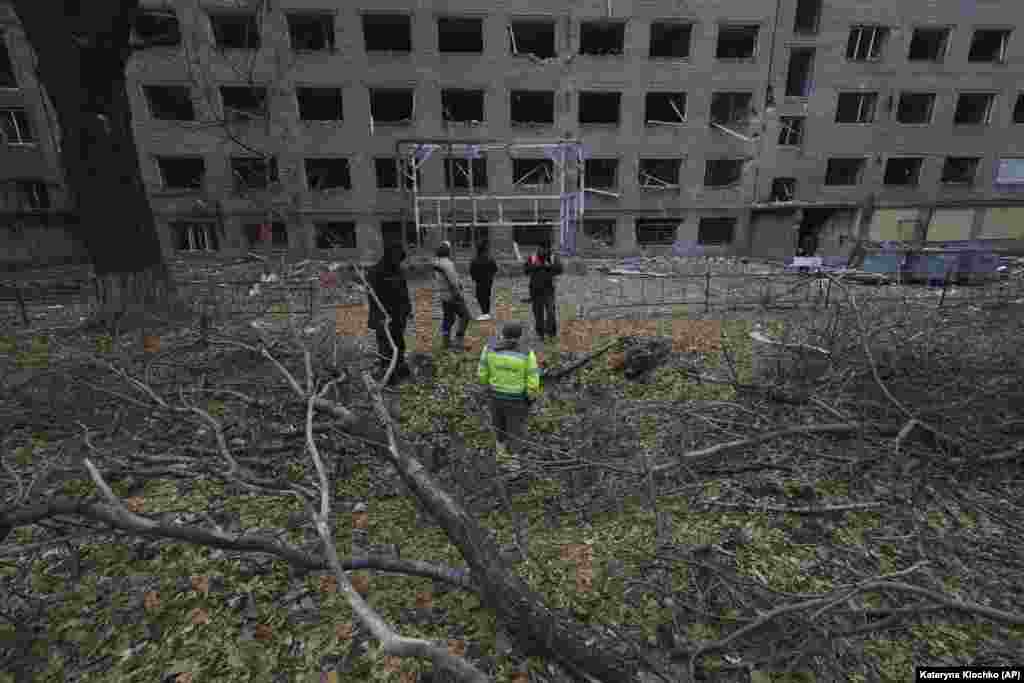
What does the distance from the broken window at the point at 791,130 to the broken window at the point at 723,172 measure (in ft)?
7.96

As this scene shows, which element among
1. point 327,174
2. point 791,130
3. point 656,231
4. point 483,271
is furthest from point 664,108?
point 483,271

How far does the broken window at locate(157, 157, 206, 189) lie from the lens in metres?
21.1

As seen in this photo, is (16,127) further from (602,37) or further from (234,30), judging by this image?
(602,37)

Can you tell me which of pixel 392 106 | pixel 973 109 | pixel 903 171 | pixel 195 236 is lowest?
pixel 195 236

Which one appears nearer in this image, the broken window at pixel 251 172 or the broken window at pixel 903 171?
the broken window at pixel 251 172

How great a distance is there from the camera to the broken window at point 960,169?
23812mm

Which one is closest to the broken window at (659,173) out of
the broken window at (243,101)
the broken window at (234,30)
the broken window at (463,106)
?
the broken window at (463,106)

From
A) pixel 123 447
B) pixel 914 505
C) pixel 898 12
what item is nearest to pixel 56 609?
pixel 123 447

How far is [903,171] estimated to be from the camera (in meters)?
24.0

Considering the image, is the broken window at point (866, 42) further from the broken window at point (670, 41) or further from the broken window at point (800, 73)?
the broken window at point (670, 41)

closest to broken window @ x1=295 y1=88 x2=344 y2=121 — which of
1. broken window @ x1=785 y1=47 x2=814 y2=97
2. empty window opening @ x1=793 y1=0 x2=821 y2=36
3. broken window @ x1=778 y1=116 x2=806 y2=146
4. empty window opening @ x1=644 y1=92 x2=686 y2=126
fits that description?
empty window opening @ x1=644 y1=92 x2=686 y2=126

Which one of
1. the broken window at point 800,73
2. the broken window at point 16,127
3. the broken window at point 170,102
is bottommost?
the broken window at point 16,127

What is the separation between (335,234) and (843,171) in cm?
2665

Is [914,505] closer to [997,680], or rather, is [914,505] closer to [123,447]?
[997,680]
